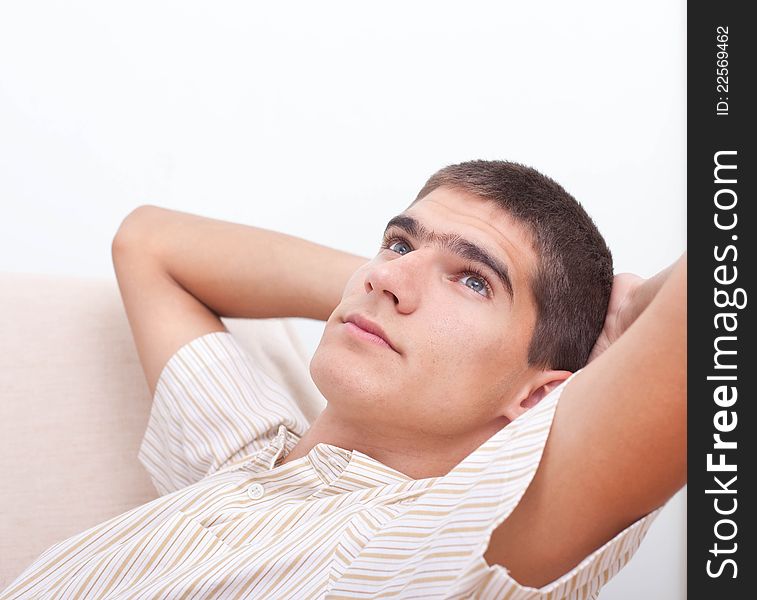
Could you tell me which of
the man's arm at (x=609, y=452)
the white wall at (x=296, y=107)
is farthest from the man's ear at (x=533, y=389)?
the white wall at (x=296, y=107)

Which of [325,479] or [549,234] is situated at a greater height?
[549,234]

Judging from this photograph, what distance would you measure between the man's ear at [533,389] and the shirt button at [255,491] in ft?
1.22

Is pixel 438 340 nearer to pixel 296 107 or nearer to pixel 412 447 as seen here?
pixel 412 447

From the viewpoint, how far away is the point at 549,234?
127 cm

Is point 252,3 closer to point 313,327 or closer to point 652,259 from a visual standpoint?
point 313,327

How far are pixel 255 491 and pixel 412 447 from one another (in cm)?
24

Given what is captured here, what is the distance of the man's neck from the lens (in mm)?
1219

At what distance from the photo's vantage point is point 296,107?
7.79ft

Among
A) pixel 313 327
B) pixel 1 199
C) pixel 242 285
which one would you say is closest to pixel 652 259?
pixel 313 327

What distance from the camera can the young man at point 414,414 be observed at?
78 centimetres

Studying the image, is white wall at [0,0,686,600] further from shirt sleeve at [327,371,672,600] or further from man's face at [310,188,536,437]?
shirt sleeve at [327,371,672,600]

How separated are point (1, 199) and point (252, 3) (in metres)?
0.87

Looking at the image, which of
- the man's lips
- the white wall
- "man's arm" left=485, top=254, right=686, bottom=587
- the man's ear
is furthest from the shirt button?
the white wall
